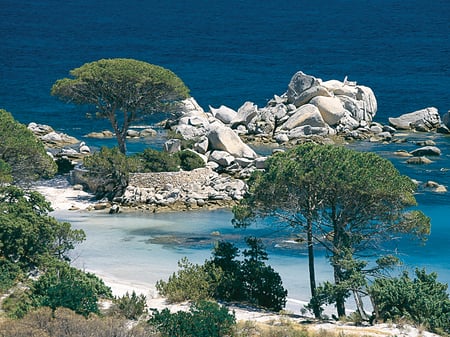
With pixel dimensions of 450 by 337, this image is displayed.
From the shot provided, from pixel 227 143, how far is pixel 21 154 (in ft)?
64.7

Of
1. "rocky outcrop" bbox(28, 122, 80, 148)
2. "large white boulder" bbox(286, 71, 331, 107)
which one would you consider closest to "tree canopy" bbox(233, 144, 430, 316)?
"rocky outcrop" bbox(28, 122, 80, 148)

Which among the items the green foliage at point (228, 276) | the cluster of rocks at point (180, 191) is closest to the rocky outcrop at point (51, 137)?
the cluster of rocks at point (180, 191)

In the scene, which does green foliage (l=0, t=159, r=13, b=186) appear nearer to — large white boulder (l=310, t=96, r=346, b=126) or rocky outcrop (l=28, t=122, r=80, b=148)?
rocky outcrop (l=28, t=122, r=80, b=148)

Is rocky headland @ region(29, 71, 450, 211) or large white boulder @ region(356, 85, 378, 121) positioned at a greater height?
large white boulder @ region(356, 85, 378, 121)

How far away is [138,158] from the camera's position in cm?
6209

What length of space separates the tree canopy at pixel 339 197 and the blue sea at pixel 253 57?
27.3 feet

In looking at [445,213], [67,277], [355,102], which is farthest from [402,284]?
[355,102]

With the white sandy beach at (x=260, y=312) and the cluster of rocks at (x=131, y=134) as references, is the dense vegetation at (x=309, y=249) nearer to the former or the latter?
the white sandy beach at (x=260, y=312)

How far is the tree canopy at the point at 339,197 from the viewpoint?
3725cm

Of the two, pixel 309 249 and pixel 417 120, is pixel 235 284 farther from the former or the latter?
pixel 417 120

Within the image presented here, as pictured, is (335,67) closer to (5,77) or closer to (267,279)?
(5,77)

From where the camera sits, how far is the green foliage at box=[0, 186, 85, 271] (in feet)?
125

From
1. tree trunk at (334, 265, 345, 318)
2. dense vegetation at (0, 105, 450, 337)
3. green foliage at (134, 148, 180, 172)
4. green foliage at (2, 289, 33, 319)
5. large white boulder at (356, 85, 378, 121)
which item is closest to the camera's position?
green foliage at (2, 289, 33, 319)

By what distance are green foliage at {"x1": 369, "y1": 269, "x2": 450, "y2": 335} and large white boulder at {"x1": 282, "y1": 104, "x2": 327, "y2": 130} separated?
1828 inches
